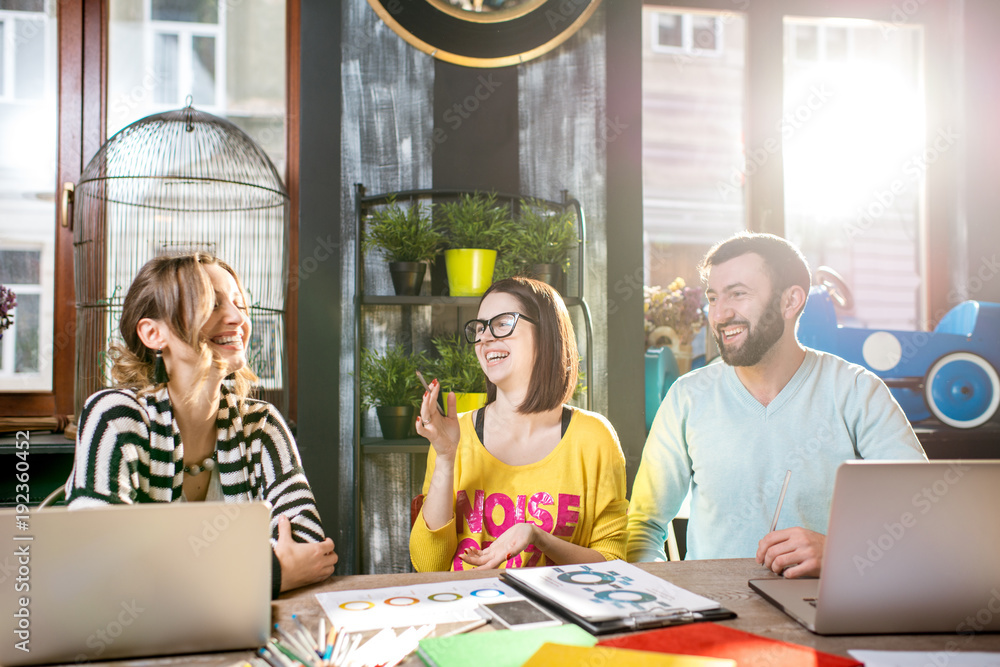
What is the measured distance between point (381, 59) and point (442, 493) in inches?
63.8

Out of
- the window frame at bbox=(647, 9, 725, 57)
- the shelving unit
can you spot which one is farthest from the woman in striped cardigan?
the window frame at bbox=(647, 9, 725, 57)

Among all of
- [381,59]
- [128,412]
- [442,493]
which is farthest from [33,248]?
[442,493]

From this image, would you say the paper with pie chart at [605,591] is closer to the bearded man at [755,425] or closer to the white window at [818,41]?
the bearded man at [755,425]

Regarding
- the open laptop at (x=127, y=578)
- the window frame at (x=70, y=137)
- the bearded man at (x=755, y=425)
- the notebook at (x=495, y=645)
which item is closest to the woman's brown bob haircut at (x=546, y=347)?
the bearded man at (x=755, y=425)

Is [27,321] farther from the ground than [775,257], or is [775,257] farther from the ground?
[775,257]

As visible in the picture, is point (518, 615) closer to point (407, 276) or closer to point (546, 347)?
point (546, 347)

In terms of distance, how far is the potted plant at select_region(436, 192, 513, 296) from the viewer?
2129 millimetres

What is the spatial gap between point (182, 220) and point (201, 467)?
1.36 metres

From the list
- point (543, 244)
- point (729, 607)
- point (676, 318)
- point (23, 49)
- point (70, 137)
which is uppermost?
point (23, 49)

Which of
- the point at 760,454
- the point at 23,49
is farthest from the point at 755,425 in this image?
the point at 23,49

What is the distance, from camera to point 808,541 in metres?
1.15

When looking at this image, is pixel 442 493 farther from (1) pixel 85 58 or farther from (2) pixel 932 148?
(2) pixel 932 148

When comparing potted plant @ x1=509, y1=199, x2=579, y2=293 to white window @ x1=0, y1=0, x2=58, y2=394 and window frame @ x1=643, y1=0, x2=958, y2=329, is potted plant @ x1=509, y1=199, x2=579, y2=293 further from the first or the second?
white window @ x1=0, y1=0, x2=58, y2=394

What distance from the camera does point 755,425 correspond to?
5.23 ft
